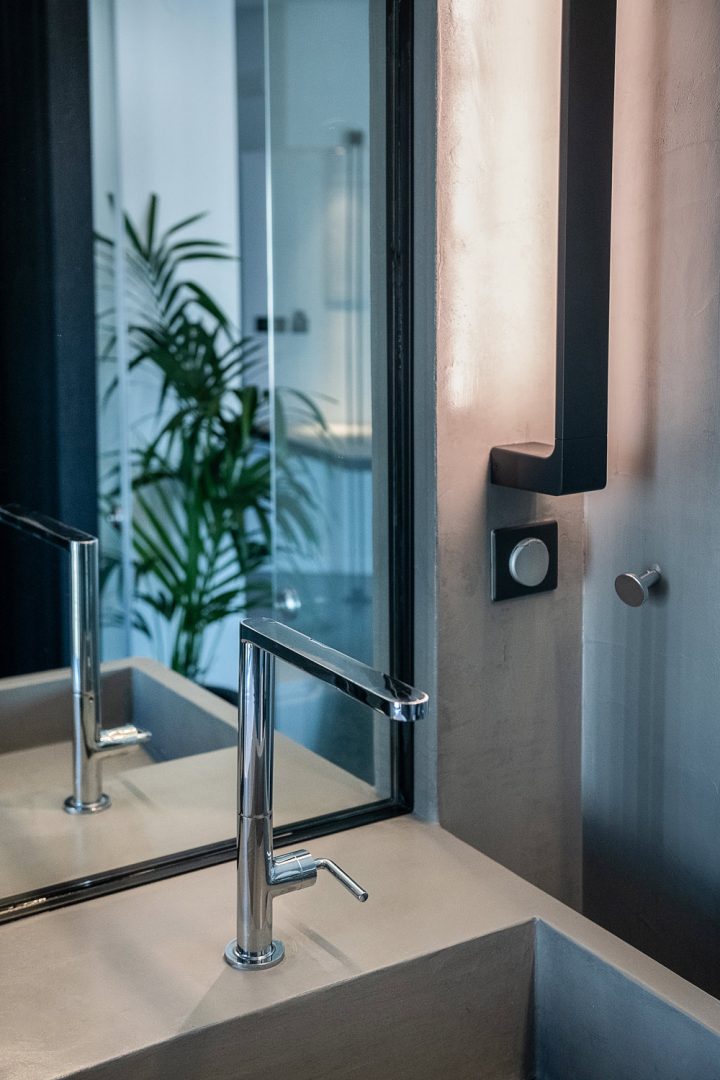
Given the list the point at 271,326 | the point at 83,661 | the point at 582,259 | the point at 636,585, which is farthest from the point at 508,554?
the point at 271,326

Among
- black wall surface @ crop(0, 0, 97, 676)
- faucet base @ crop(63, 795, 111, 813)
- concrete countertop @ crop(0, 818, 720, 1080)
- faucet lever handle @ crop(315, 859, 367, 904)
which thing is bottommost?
concrete countertop @ crop(0, 818, 720, 1080)

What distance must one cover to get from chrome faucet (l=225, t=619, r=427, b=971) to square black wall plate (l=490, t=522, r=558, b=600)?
0.31 meters

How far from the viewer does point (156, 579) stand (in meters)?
1.53

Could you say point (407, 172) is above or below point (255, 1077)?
above

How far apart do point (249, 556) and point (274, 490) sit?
0.52m

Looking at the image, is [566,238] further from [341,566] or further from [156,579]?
[156,579]

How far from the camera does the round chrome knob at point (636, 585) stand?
108cm

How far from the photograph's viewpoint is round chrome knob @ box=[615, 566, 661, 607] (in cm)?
108

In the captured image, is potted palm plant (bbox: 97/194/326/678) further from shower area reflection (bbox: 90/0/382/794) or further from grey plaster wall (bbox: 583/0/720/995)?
grey plaster wall (bbox: 583/0/720/995)

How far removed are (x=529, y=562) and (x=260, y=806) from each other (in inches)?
15.1

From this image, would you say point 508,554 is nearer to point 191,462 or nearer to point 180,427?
point 180,427

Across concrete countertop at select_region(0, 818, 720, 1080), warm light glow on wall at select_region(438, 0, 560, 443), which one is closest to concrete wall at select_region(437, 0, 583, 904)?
warm light glow on wall at select_region(438, 0, 560, 443)

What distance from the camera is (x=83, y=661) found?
3.35 feet

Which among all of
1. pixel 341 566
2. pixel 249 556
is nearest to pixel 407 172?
pixel 341 566
